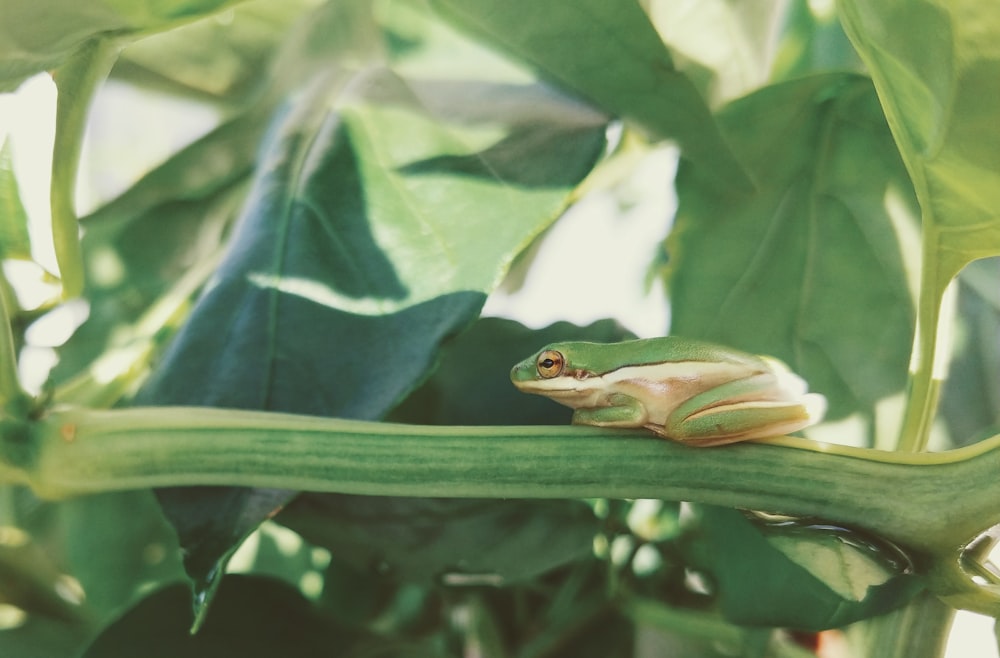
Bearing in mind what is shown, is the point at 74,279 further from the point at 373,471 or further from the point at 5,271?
the point at 373,471

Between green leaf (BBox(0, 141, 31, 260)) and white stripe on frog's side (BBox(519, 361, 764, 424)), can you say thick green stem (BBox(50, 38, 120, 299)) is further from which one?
Answer: white stripe on frog's side (BBox(519, 361, 764, 424))

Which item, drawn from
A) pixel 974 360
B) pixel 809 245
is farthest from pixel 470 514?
pixel 974 360

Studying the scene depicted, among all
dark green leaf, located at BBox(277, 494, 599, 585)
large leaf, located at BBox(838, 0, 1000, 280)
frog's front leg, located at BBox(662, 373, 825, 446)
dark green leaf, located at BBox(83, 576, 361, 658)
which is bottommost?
dark green leaf, located at BBox(83, 576, 361, 658)

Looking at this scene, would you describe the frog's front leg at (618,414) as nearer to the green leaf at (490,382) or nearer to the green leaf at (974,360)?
the green leaf at (490,382)

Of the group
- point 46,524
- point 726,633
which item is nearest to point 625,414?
point 726,633

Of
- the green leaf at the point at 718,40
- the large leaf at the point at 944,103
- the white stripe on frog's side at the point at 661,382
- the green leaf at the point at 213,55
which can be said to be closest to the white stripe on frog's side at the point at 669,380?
the white stripe on frog's side at the point at 661,382

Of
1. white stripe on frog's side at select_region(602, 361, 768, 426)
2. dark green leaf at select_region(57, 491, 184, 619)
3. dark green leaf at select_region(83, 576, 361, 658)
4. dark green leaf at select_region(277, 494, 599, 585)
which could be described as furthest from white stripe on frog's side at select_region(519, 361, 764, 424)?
dark green leaf at select_region(57, 491, 184, 619)
